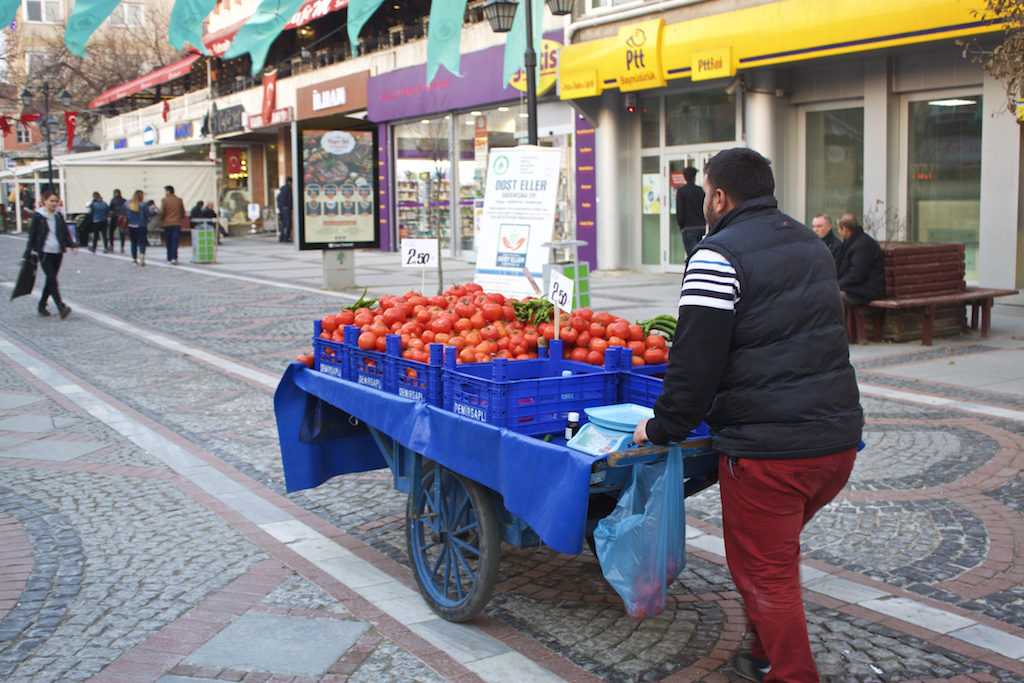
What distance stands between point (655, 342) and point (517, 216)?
615cm

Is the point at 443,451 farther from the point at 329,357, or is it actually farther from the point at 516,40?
the point at 516,40

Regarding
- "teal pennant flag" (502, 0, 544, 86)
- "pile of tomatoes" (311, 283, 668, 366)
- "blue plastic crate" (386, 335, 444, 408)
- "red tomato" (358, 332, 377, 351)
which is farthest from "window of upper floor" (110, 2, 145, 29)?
"blue plastic crate" (386, 335, 444, 408)

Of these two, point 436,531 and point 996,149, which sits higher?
point 996,149

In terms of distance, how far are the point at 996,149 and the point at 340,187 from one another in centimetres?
1071

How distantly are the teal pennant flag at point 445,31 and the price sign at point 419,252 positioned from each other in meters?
2.11

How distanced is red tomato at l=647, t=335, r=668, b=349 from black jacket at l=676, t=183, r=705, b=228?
34.0 ft

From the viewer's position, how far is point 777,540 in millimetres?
3262

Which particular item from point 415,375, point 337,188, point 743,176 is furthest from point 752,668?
point 337,188

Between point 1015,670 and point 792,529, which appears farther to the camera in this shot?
point 1015,670

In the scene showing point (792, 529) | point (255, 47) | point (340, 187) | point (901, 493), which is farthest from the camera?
point (340, 187)

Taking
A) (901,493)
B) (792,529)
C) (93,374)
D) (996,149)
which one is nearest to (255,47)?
(93,374)

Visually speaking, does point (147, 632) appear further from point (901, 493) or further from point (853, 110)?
point (853, 110)

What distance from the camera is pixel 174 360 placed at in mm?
11148

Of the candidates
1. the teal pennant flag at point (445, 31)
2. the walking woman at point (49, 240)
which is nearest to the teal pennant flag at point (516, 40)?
the teal pennant flag at point (445, 31)
